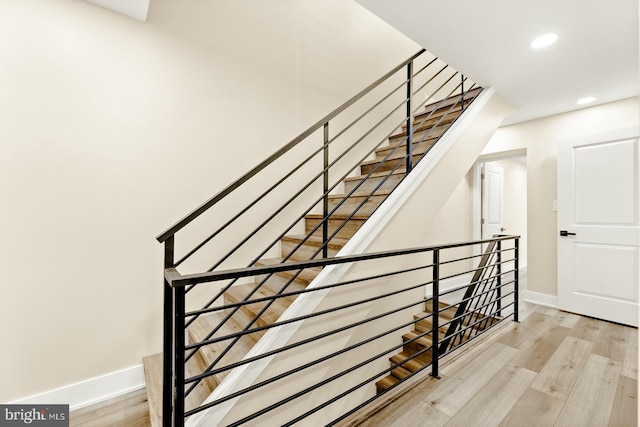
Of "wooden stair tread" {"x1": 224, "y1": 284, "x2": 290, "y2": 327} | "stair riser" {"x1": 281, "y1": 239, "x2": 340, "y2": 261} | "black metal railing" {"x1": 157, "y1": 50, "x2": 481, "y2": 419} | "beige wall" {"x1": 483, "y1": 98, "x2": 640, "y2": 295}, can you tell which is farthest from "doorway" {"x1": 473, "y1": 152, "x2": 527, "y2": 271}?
"wooden stair tread" {"x1": 224, "y1": 284, "x2": 290, "y2": 327}

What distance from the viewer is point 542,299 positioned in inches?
146

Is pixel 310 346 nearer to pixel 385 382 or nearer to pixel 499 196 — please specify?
pixel 385 382

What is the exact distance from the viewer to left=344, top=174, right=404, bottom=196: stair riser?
2.39 metres

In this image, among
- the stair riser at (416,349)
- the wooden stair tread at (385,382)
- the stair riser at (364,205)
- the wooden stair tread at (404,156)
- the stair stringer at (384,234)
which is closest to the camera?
the stair stringer at (384,234)

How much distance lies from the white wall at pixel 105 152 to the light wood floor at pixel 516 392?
539 mm

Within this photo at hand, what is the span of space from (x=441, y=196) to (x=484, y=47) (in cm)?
114

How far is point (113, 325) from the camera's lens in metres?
2.02

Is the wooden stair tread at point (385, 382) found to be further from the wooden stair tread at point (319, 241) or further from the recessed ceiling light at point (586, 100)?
the recessed ceiling light at point (586, 100)

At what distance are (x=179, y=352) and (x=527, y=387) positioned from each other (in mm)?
2060

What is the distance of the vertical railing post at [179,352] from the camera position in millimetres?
1052

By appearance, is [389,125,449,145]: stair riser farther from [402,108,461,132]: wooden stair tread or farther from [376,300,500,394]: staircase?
[376,300,500,394]: staircase

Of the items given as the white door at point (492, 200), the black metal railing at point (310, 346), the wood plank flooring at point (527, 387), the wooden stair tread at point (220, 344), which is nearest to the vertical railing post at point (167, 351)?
the black metal railing at point (310, 346)

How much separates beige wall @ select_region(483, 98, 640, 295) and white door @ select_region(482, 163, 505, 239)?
3.25 ft

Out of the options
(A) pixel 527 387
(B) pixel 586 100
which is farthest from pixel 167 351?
(B) pixel 586 100
